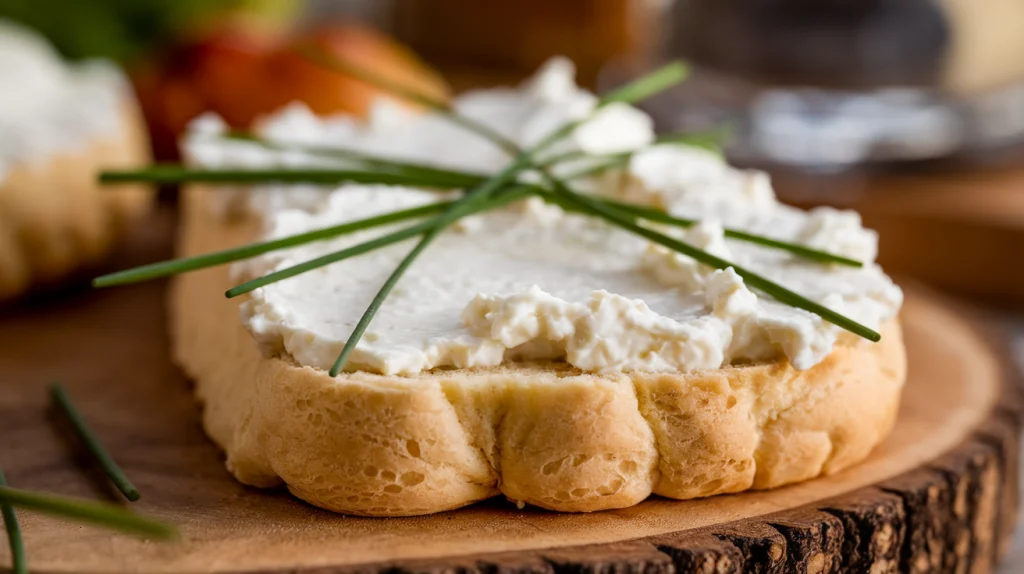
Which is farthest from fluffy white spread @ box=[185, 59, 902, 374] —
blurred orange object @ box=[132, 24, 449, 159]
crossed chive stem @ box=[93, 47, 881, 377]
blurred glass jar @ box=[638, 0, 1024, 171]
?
blurred glass jar @ box=[638, 0, 1024, 171]

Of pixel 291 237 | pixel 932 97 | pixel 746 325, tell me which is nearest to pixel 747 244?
pixel 746 325

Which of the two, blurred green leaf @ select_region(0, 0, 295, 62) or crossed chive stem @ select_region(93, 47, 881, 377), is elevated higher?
blurred green leaf @ select_region(0, 0, 295, 62)

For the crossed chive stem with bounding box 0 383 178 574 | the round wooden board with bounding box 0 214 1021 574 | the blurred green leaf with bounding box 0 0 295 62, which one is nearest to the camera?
the crossed chive stem with bounding box 0 383 178 574

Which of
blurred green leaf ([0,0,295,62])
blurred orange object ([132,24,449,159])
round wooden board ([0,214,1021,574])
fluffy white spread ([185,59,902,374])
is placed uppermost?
blurred green leaf ([0,0,295,62])

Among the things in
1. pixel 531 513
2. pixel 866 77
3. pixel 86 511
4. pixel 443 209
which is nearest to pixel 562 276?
pixel 443 209

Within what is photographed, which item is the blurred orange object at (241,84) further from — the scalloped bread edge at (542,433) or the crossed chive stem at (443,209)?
the scalloped bread edge at (542,433)

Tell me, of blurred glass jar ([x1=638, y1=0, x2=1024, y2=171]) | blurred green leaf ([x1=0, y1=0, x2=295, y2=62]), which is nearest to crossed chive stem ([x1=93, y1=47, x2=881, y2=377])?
blurred glass jar ([x1=638, y1=0, x2=1024, y2=171])

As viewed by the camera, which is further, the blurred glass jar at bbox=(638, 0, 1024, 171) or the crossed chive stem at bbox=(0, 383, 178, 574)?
the blurred glass jar at bbox=(638, 0, 1024, 171)

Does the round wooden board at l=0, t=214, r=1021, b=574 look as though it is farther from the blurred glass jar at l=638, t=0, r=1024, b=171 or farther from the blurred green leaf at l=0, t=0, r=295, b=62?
the blurred green leaf at l=0, t=0, r=295, b=62

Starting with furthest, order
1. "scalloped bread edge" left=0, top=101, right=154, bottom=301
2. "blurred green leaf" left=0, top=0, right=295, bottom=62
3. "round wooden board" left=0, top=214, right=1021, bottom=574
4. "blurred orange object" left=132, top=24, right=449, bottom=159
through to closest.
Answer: "blurred green leaf" left=0, top=0, right=295, bottom=62 < "blurred orange object" left=132, top=24, right=449, bottom=159 < "scalloped bread edge" left=0, top=101, right=154, bottom=301 < "round wooden board" left=0, top=214, right=1021, bottom=574

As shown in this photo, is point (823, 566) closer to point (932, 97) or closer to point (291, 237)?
point (291, 237)
